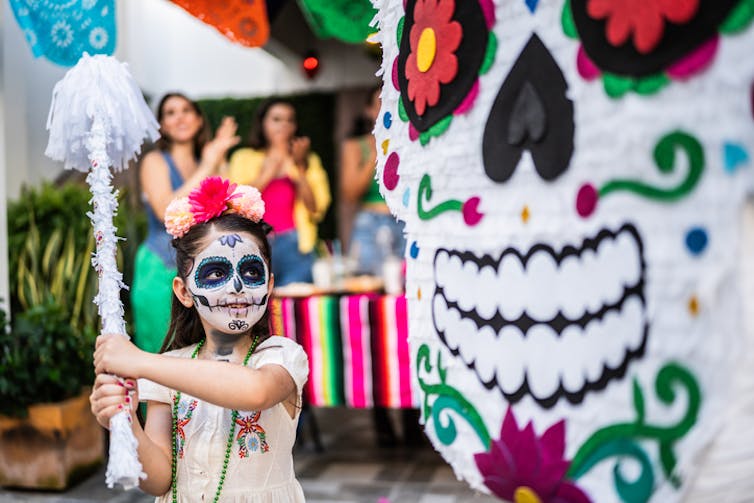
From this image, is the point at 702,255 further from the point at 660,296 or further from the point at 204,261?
the point at 204,261

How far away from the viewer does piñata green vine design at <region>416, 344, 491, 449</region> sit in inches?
48.7

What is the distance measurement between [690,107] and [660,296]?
9.0 inches

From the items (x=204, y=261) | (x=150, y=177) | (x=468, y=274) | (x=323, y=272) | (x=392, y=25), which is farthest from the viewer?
(x=323, y=272)

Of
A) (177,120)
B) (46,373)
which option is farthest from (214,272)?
(46,373)

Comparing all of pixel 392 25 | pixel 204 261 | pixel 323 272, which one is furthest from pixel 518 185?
pixel 323 272

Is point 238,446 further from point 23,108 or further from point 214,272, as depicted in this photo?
point 23,108

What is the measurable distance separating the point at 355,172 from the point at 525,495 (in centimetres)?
317

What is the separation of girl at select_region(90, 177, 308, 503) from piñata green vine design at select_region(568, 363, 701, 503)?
1.99 feet

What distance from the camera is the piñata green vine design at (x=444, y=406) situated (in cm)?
124

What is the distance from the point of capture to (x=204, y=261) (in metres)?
1.56

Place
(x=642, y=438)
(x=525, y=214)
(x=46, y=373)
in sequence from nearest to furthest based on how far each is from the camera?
1. (x=642, y=438)
2. (x=525, y=214)
3. (x=46, y=373)

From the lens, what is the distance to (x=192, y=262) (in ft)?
5.22

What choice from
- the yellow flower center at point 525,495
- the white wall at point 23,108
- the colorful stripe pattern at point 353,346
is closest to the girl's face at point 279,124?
the colorful stripe pattern at point 353,346

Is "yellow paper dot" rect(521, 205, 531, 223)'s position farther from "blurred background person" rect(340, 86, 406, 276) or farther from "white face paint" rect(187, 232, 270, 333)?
"blurred background person" rect(340, 86, 406, 276)
